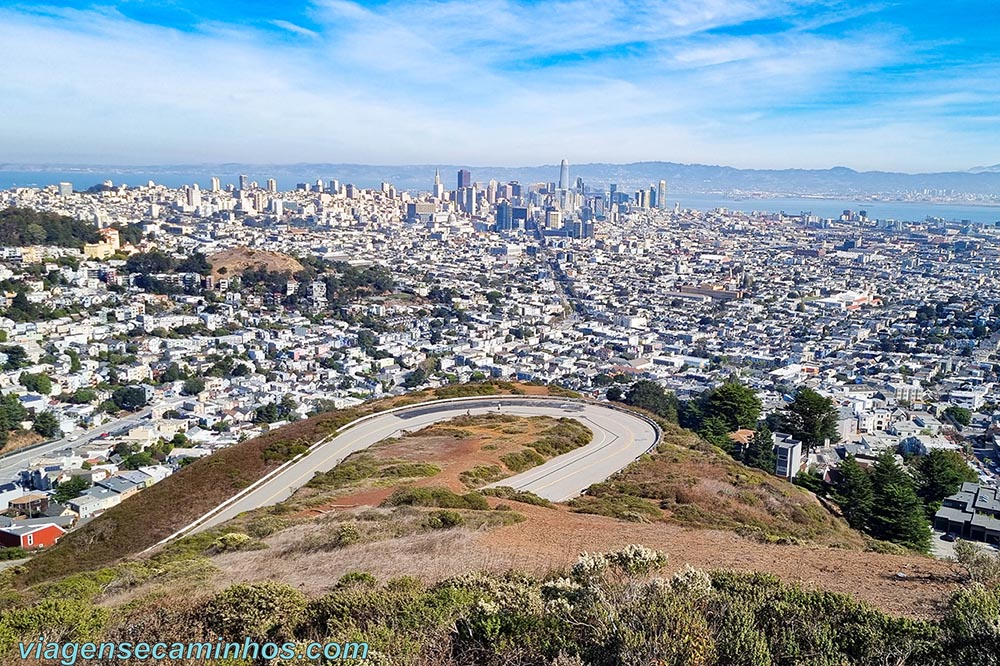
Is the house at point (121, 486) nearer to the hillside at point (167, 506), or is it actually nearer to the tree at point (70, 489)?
the tree at point (70, 489)

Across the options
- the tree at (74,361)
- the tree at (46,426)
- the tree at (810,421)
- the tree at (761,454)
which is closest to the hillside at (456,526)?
the tree at (761,454)

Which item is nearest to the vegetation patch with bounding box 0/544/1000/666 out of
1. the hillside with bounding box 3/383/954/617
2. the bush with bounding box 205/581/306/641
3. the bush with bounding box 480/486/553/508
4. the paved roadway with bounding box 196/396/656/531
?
the bush with bounding box 205/581/306/641

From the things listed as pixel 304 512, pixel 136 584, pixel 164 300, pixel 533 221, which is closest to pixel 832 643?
pixel 136 584

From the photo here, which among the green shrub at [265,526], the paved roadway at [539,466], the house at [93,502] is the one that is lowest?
the house at [93,502]

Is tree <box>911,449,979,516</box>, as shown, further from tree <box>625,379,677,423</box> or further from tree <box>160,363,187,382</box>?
tree <box>160,363,187,382</box>

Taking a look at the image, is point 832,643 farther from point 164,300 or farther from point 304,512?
point 164,300

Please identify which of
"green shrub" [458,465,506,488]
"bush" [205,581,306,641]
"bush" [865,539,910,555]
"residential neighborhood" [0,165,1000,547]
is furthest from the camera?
"residential neighborhood" [0,165,1000,547]

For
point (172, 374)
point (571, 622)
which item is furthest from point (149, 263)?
point (571, 622)
